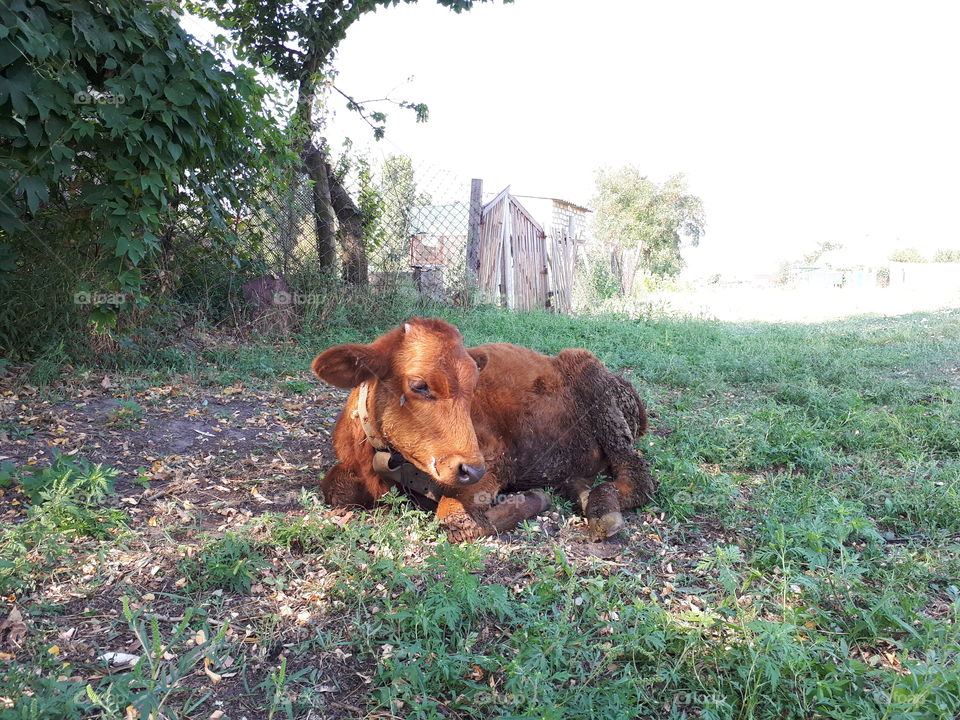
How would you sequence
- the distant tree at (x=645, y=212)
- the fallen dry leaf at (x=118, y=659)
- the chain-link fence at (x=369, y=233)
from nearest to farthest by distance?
the fallen dry leaf at (x=118, y=659) → the chain-link fence at (x=369, y=233) → the distant tree at (x=645, y=212)

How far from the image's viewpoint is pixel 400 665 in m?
2.02

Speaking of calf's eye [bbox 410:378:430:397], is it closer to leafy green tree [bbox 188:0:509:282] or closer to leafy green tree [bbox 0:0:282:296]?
leafy green tree [bbox 0:0:282:296]

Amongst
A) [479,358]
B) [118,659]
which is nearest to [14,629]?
[118,659]

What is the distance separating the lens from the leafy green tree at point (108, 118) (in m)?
3.97

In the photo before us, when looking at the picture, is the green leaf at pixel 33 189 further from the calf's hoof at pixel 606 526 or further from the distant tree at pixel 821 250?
the distant tree at pixel 821 250

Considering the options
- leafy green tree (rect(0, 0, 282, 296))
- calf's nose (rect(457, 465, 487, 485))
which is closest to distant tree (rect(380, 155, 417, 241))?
leafy green tree (rect(0, 0, 282, 296))

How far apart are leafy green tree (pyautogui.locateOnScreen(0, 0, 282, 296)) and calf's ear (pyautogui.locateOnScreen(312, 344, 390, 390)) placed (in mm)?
2567

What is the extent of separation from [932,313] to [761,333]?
19.2ft

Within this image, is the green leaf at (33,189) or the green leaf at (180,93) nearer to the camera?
the green leaf at (33,189)

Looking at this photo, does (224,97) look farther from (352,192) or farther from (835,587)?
(835,587)

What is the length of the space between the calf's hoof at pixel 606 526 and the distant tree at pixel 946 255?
64.5 metres

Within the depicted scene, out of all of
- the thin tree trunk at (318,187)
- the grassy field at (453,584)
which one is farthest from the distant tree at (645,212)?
the grassy field at (453,584)

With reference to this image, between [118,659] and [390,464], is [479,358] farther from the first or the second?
[118,659]

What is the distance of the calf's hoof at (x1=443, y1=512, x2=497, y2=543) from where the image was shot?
2975mm
